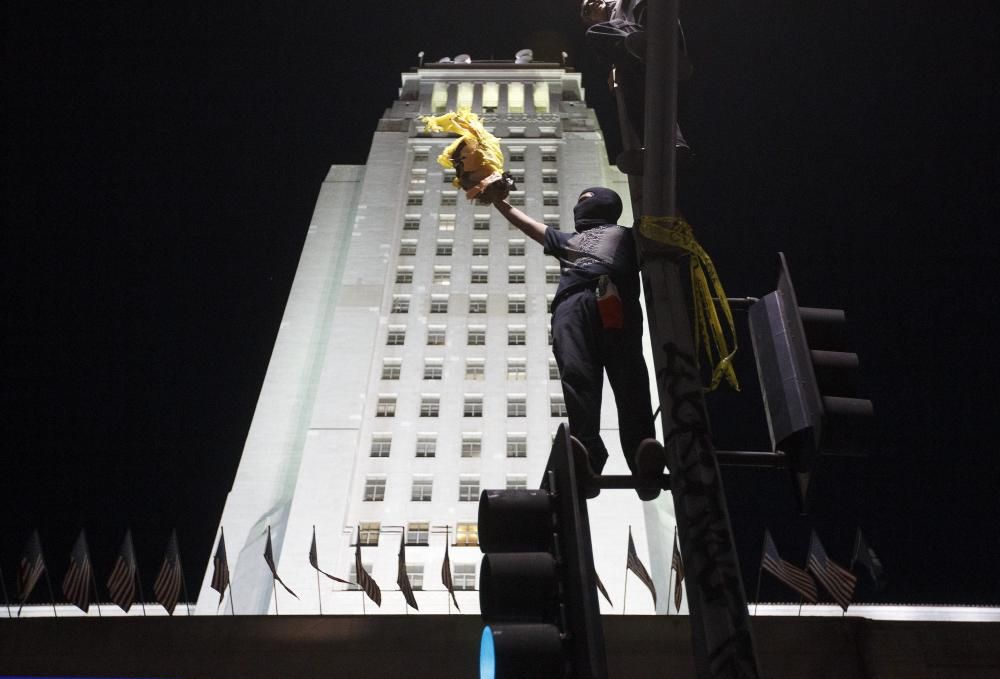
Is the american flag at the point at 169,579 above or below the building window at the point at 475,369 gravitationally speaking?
above

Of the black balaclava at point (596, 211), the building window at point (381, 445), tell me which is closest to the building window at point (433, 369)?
the building window at point (381, 445)

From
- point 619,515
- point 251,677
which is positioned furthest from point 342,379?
point 251,677

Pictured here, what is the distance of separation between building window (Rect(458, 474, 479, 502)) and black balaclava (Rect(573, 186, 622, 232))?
33.5m

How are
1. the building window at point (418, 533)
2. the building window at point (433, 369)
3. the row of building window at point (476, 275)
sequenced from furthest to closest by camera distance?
1. the row of building window at point (476, 275)
2. the building window at point (433, 369)
3. the building window at point (418, 533)

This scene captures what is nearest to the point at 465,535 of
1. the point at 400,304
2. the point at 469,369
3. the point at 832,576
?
the point at 469,369

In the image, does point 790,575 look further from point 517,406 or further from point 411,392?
point 411,392

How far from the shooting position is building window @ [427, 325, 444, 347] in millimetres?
45875

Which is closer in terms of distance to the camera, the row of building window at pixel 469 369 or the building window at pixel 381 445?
the building window at pixel 381 445

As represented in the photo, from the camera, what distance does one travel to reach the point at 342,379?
144 feet

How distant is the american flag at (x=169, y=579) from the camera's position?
75.3ft

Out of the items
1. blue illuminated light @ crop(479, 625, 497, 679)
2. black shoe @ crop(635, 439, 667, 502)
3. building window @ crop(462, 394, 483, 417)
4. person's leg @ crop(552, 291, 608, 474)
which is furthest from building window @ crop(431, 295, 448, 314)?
blue illuminated light @ crop(479, 625, 497, 679)

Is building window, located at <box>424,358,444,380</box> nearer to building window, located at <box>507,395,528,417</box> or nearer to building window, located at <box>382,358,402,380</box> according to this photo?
building window, located at <box>382,358,402,380</box>

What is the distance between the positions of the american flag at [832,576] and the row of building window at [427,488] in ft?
53.6

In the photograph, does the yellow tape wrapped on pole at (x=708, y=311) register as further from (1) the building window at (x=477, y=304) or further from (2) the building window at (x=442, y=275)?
(2) the building window at (x=442, y=275)
